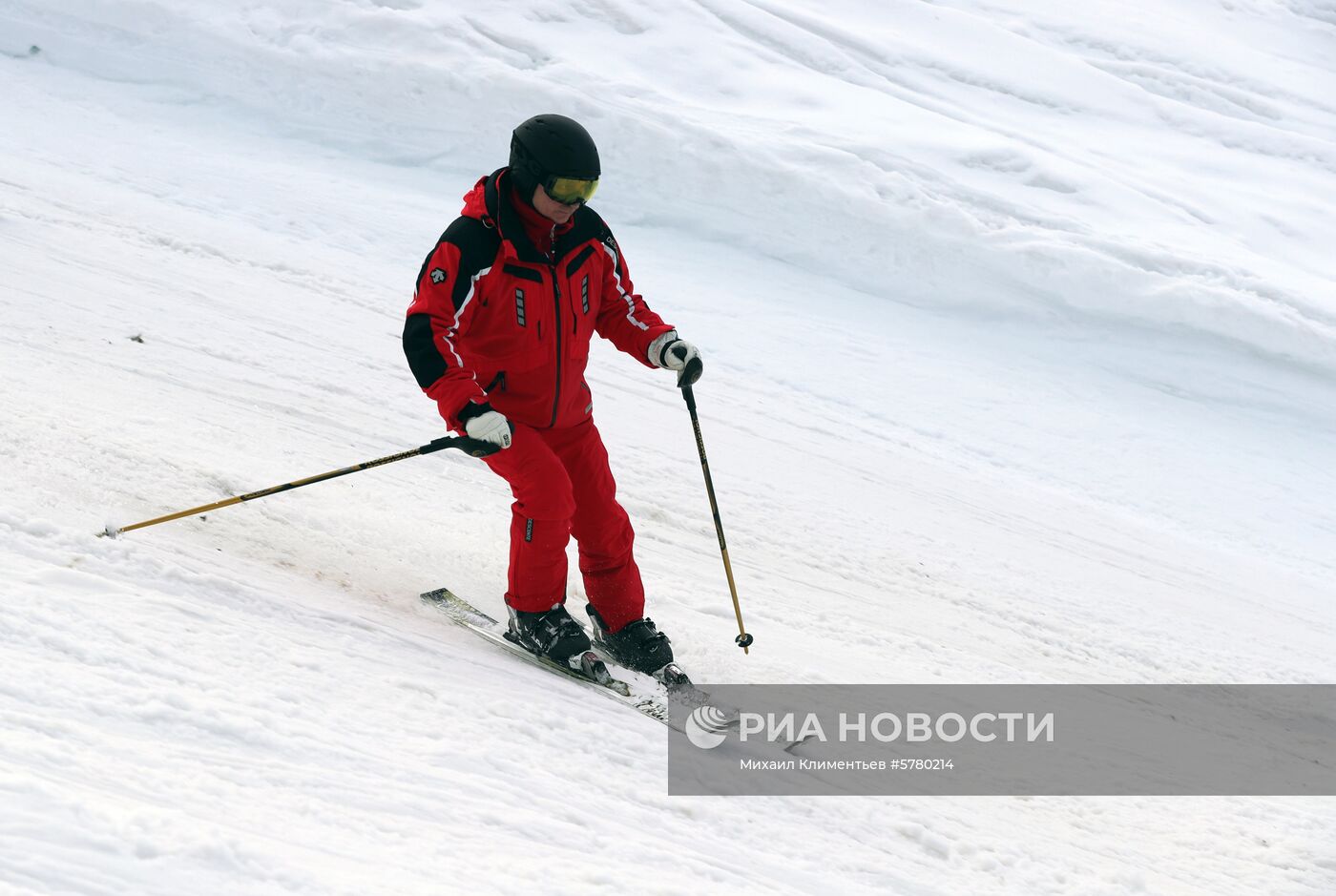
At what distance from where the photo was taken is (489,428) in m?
3.85

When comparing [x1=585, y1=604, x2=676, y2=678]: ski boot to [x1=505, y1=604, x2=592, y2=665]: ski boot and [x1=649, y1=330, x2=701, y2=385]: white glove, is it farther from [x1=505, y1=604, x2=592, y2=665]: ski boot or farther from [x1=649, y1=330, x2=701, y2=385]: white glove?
[x1=649, y1=330, x2=701, y2=385]: white glove

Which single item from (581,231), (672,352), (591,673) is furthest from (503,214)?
(591,673)

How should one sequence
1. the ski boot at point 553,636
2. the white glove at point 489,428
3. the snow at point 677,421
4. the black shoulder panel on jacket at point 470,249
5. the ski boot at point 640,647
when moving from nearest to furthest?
1. the snow at point 677,421
2. the white glove at point 489,428
3. the black shoulder panel on jacket at point 470,249
4. the ski boot at point 553,636
5. the ski boot at point 640,647

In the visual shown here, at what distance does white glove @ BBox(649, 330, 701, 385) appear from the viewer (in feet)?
14.9

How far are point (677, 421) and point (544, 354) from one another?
382 cm

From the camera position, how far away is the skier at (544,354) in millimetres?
3949

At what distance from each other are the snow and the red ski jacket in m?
0.92

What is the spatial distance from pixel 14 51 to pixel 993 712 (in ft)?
45.5

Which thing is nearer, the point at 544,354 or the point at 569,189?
the point at 569,189

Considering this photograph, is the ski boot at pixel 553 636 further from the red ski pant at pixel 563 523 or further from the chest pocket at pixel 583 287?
the chest pocket at pixel 583 287

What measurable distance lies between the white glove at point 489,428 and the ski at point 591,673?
920 millimetres

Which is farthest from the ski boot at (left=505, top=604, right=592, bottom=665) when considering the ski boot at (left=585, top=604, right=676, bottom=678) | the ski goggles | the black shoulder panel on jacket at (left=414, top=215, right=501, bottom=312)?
the ski goggles

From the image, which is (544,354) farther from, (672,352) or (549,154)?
(549,154)

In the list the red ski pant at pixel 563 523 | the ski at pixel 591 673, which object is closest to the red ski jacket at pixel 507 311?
the red ski pant at pixel 563 523
